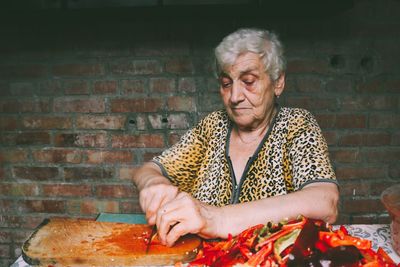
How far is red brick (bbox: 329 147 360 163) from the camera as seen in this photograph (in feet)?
8.11

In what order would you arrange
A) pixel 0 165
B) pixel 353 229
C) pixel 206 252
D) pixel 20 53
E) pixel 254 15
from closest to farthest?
pixel 206 252
pixel 353 229
pixel 254 15
pixel 20 53
pixel 0 165

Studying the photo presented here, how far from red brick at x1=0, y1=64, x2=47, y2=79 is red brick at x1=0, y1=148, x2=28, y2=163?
461mm

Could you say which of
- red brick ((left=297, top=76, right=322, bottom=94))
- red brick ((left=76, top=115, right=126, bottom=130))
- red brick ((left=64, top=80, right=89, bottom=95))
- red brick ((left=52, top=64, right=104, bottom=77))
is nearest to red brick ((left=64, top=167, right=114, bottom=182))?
red brick ((left=76, top=115, right=126, bottom=130))

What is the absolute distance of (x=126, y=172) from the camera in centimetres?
260

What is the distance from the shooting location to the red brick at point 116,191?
264 centimetres

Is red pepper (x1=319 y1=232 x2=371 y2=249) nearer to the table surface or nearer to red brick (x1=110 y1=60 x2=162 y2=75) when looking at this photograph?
the table surface

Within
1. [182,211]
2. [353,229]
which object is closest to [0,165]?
[182,211]

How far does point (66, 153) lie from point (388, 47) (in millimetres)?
2007

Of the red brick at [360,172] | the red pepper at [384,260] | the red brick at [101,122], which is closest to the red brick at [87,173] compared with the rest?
the red brick at [101,122]

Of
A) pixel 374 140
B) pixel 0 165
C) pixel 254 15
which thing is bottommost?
pixel 0 165

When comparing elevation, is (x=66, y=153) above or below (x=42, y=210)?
above

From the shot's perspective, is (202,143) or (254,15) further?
(254,15)

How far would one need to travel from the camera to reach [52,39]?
243cm

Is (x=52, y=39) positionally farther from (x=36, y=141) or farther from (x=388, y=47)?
(x=388, y=47)
